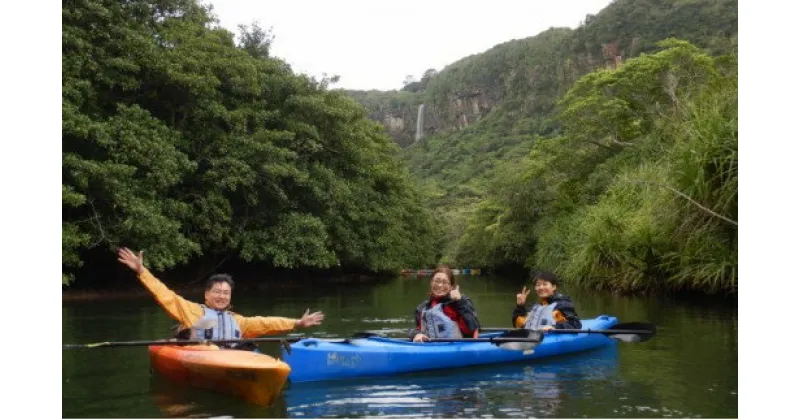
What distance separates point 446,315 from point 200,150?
12267 mm

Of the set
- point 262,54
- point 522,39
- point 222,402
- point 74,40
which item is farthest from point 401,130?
point 222,402

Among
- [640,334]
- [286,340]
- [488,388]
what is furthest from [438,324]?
[640,334]

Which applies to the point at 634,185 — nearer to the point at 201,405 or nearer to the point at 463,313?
the point at 463,313

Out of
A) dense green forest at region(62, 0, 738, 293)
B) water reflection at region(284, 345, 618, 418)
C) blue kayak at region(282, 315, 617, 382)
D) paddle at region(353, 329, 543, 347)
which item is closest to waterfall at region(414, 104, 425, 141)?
dense green forest at region(62, 0, 738, 293)

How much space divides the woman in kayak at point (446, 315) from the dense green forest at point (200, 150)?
Answer: 26.6 ft

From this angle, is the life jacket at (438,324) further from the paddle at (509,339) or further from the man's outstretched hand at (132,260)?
the man's outstretched hand at (132,260)

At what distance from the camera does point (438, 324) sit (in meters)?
7.31

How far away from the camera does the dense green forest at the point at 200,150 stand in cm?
1441

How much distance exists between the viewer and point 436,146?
9169cm

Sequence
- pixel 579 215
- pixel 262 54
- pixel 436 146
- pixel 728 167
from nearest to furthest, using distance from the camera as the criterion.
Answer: pixel 728 167
pixel 579 215
pixel 262 54
pixel 436 146

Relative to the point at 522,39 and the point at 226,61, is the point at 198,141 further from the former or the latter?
the point at 522,39

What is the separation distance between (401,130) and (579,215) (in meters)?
96.5

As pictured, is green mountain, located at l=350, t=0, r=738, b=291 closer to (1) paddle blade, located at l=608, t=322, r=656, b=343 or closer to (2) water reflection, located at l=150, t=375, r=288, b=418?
(1) paddle blade, located at l=608, t=322, r=656, b=343

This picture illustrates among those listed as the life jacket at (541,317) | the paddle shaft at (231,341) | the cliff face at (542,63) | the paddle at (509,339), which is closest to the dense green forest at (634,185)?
the cliff face at (542,63)
